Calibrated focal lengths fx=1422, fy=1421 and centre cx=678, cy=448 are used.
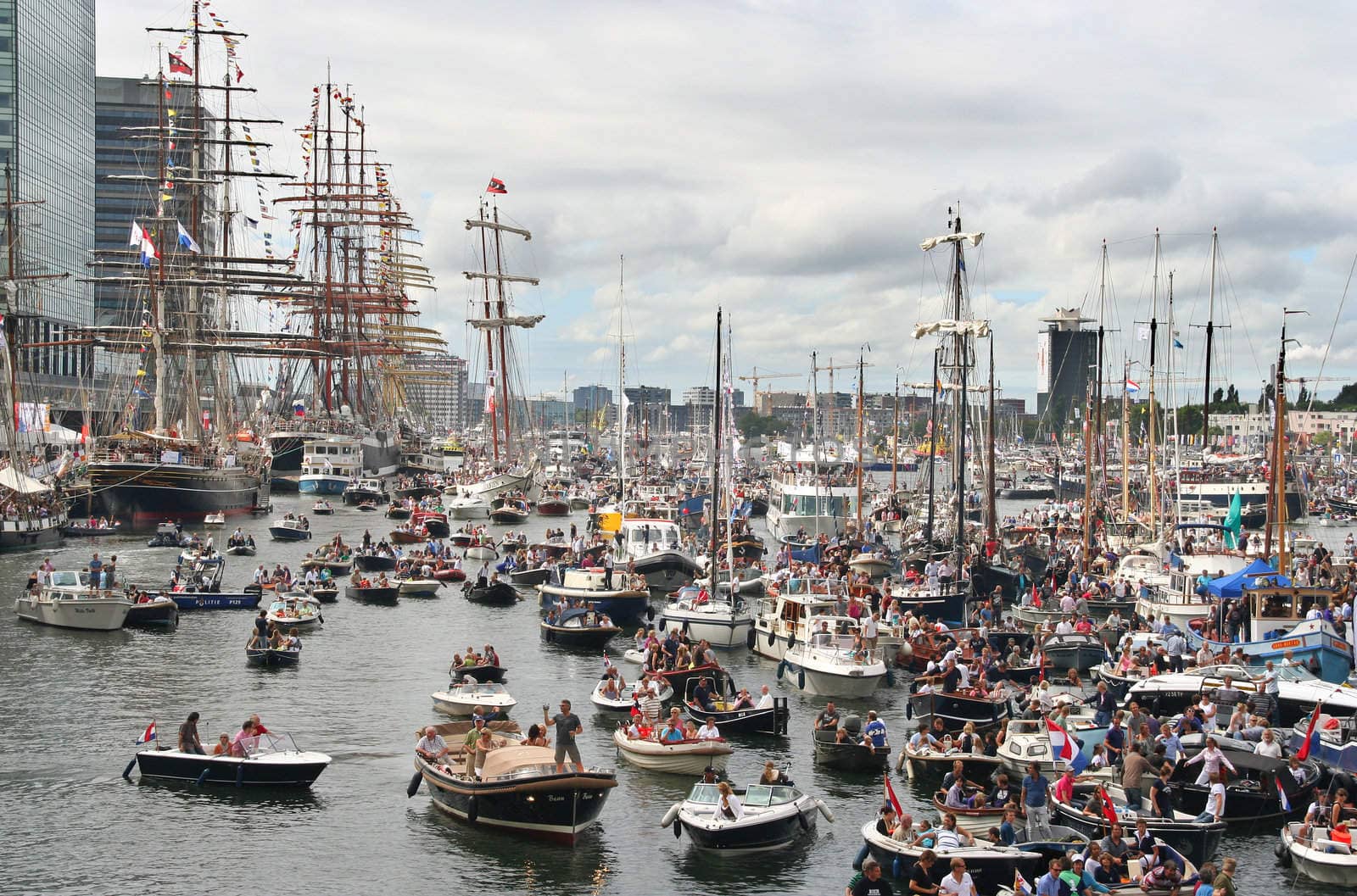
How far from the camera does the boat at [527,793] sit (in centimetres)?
2820

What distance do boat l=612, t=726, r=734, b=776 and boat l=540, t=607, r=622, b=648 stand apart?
1786 centimetres

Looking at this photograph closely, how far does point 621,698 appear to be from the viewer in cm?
3903

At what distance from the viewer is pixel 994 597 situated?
5469 cm

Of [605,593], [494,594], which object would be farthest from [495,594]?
[605,593]

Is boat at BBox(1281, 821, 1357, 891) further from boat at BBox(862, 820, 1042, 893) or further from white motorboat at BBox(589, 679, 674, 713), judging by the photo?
white motorboat at BBox(589, 679, 674, 713)

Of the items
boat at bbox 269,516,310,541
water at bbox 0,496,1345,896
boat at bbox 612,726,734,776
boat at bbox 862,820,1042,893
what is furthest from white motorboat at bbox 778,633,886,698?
boat at bbox 269,516,310,541

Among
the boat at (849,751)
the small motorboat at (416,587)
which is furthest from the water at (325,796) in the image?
the small motorboat at (416,587)

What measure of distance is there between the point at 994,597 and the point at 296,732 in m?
27.9

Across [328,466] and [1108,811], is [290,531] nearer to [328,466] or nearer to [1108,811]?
[328,466]

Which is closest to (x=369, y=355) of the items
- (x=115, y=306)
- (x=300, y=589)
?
(x=115, y=306)

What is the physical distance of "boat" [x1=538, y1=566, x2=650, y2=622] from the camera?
182 feet

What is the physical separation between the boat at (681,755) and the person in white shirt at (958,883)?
10659 mm

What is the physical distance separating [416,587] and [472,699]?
95.3 ft

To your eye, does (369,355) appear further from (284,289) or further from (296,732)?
(296,732)
